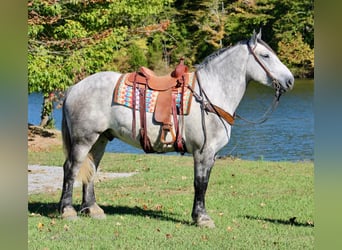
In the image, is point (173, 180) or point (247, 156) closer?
point (173, 180)

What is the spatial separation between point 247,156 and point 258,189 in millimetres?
6169

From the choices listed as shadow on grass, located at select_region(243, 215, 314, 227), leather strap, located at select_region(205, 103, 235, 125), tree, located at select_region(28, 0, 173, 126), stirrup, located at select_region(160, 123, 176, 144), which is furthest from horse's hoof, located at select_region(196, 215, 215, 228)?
tree, located at select_region(28, 0, 173, 126)

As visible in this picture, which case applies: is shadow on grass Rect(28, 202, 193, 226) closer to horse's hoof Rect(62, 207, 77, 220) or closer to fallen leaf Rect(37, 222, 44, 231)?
horse's hoof Rect(62, 207, 77, 220)

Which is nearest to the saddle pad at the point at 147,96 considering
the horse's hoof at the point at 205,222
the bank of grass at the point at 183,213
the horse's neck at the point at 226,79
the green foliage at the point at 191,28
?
the horse's neck at the point at 226,79

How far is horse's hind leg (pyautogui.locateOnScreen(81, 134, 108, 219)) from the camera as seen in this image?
6.03 meters

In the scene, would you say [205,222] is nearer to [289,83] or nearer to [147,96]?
[147,96]

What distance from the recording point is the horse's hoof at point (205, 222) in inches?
220

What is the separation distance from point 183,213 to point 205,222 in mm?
879

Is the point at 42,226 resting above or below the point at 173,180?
above

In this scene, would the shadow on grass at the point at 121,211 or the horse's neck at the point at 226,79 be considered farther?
the shadow on grass at the point at 121,211

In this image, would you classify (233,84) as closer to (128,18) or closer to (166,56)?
(128,18)

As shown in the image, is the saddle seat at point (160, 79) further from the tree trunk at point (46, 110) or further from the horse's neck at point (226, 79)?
the tree trunk at point (46, 110)

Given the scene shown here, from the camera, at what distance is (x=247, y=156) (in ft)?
47.0
